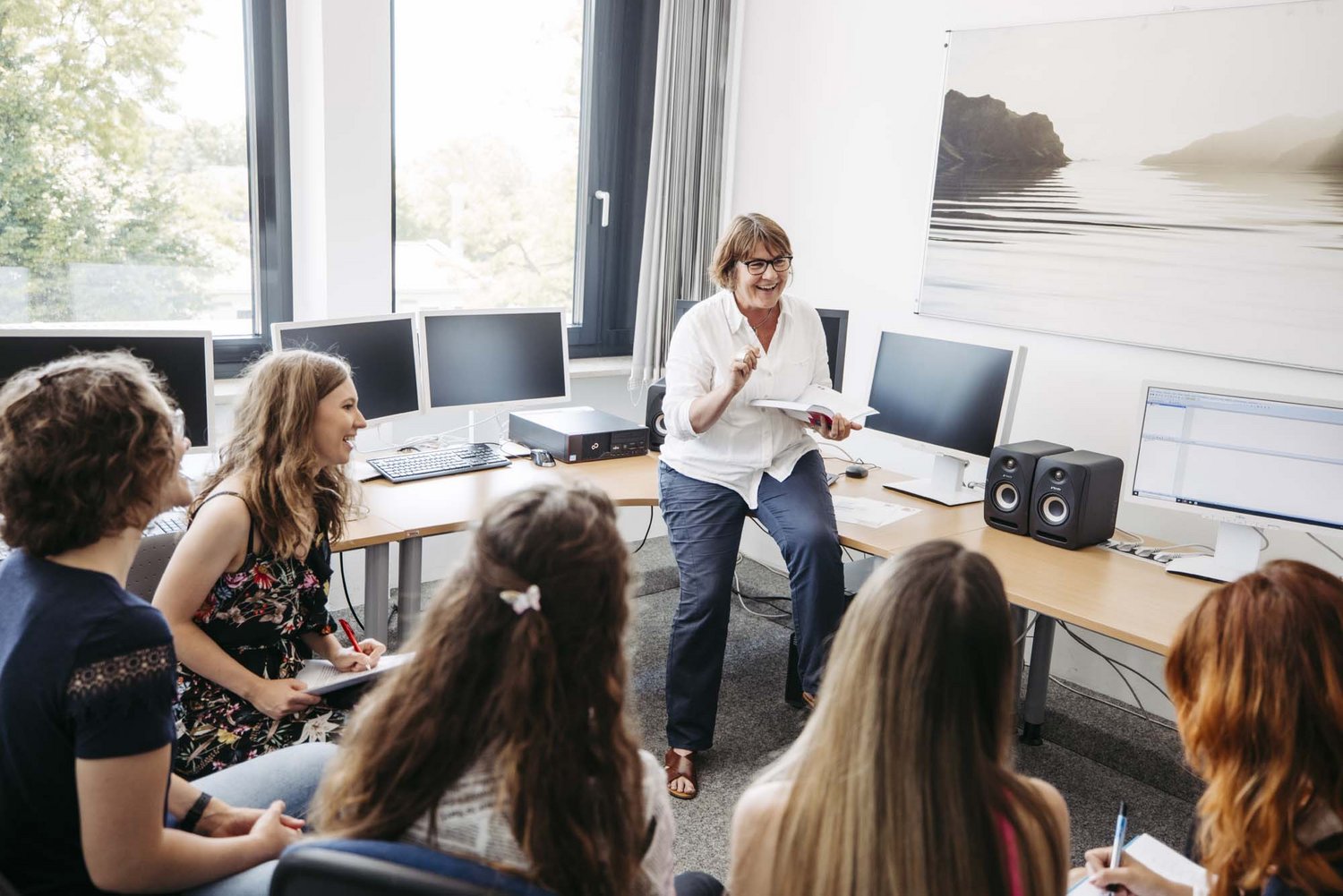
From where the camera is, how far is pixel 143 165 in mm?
3199

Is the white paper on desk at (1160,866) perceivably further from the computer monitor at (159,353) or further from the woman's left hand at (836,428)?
the computer monitor at (159,353)

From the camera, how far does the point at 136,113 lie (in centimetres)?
316

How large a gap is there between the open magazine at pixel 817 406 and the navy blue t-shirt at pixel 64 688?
1754 mm

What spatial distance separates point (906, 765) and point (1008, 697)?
139 millimetres

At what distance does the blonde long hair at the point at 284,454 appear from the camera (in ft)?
5.83

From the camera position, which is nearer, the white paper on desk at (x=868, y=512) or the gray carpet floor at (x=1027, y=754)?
the gray carpet floor at (x=1027, y=754)

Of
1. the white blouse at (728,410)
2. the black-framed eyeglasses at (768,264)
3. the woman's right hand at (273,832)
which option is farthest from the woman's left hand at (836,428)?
the woman's right hand at (273,832)

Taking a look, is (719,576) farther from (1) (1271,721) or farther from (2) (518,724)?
(2) (518,724)

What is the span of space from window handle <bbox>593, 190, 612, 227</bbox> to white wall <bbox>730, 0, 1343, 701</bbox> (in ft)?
1.72

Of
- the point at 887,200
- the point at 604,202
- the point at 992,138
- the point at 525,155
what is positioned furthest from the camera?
the point at 604,202

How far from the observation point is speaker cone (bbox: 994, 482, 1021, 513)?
276 centimetres

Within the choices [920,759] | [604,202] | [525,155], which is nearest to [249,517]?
[920,759]

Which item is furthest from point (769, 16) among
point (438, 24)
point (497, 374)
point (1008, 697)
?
point (1008, 697)

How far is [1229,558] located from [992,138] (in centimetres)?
159
